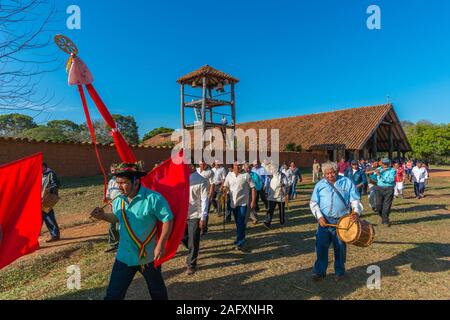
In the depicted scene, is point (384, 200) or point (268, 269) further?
point (384, 200)

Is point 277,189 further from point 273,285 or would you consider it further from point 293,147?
point 293,147

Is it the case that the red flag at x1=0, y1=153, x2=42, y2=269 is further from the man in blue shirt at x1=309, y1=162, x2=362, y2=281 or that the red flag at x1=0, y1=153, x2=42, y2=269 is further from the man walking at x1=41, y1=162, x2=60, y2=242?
the man in blue shirt at x1=309, y1=162, x2=362, y2=281

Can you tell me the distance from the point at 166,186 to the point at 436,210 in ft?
34.4

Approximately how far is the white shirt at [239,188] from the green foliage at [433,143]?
1901 inches

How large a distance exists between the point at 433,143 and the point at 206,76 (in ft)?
134

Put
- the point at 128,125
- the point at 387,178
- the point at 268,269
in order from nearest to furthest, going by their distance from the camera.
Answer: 1. the point at 268,269
2. the point at 387,178
3. the point at 128,125

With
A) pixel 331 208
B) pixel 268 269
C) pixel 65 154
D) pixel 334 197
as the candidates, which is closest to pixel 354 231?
pixel 331 208

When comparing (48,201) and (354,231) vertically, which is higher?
(48,201)

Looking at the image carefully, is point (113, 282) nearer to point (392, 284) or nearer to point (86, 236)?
point (392, 284)

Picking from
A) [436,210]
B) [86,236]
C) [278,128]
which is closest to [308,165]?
[278,128]

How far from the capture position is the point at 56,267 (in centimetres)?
589

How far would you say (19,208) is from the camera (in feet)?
12.5

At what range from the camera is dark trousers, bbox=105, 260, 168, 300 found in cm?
318

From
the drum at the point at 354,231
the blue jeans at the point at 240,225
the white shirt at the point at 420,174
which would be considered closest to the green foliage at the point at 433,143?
the white shirt at the point at 420,174
